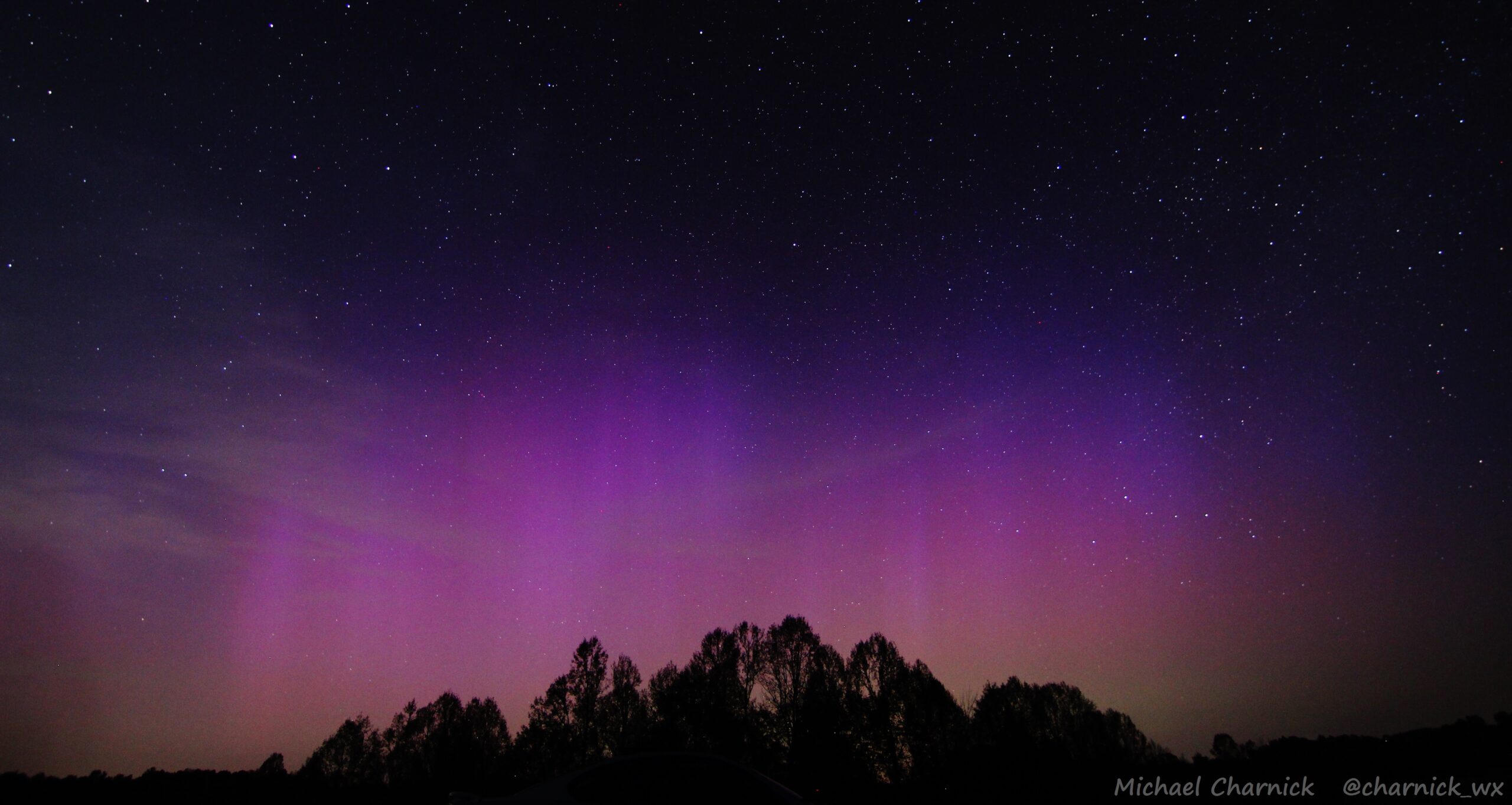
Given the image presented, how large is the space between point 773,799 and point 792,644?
41932 millimetres

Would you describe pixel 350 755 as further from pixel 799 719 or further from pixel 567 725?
pixel 799 719

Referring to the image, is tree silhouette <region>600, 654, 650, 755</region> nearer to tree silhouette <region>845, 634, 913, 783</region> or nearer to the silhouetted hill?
the silhouetted hill

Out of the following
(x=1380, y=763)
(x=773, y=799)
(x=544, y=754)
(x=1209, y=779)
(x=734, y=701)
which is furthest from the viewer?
(x=544, y=754)

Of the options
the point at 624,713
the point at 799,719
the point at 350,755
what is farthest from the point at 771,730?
the point at 350,755

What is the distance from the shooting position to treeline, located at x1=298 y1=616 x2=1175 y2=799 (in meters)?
42.2

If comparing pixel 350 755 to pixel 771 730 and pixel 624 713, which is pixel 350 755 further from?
pixel 771 730

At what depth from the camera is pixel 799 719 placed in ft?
139

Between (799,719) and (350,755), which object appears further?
(350,755)

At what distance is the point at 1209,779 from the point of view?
15055 millimetres

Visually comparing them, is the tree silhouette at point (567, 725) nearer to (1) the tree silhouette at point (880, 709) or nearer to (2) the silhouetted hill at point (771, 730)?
(2) the silhouetted hill at point (771, 730)

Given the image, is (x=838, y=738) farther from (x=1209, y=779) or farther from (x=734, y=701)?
(x=1209, y=779)

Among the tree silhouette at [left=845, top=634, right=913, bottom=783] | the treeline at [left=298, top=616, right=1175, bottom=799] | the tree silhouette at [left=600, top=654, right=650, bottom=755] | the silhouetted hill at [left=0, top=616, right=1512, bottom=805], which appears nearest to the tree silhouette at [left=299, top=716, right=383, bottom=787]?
the silhouetted hill at [left=0, top=616, right=1512, bottom=805]

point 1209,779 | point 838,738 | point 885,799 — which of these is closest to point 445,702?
point 838,738

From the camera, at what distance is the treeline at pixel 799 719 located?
4216 cm
